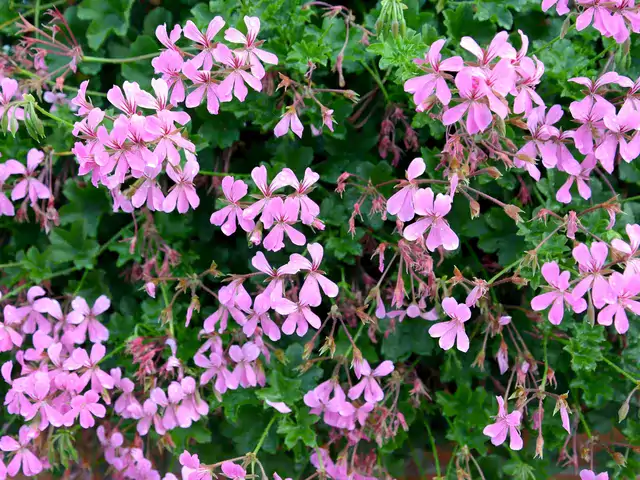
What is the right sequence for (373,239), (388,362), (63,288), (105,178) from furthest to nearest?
(63,288), (373,239), (388,362), (105,178)

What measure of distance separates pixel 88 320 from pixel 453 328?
741mm

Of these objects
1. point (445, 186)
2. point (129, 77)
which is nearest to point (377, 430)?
point (445, 186)

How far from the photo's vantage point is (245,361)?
1.22 meters

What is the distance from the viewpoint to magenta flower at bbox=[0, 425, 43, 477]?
48.8 inches

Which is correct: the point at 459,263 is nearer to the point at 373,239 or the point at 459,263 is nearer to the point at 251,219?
the point at 373,239

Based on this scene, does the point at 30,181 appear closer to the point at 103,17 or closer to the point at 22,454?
the point at 103,17

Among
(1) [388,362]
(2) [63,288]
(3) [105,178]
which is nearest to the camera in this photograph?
(3) [105,178]

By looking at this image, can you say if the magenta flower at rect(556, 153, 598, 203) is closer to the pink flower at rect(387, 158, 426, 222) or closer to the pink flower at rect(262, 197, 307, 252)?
the pink flower at rect(387, 158, 426, 222)

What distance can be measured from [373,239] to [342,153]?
0.65 ft

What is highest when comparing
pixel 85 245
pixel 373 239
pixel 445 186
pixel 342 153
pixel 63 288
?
pixel 445 186

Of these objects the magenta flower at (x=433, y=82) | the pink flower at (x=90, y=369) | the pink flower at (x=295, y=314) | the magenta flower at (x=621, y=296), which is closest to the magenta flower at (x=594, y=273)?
the magenta flower at (x=621, y=296)

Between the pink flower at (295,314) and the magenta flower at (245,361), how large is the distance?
15 centimetres

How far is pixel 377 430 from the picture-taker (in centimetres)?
124

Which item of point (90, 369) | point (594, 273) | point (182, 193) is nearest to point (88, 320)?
point (90, 369)
